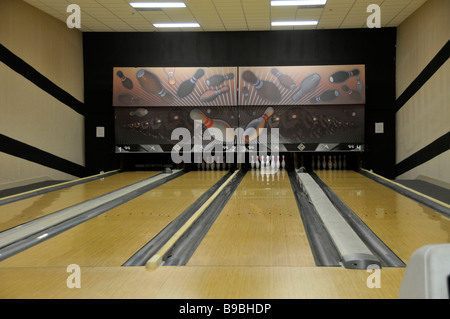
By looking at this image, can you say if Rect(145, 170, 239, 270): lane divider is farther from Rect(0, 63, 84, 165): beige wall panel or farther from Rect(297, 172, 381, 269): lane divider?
Rect(0, 63, 84, 165): beige wall panel

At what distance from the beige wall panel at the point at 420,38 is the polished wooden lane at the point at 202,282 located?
14.1 ft

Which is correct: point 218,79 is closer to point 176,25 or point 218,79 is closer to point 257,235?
point 176,25

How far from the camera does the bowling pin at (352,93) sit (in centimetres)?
625

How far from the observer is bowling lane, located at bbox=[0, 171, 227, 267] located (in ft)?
7.05

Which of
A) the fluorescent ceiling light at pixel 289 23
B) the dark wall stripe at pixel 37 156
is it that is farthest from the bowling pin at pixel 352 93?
the dark wall stripe at pixel 37 156

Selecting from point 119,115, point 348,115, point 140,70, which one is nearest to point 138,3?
point 140,70

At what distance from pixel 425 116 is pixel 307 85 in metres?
1.63

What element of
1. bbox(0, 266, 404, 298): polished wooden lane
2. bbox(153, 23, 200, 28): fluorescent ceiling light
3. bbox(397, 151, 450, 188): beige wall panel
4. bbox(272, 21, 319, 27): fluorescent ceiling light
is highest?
bbox(153, 23, 200, 28): fluorescent ceiling light

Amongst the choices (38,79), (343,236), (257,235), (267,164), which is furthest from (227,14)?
(343,236)

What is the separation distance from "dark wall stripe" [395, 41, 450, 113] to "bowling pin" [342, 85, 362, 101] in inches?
29.8

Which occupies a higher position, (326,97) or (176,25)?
(176,25)

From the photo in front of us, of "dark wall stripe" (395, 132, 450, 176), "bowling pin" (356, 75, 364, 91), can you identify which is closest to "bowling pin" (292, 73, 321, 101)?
"bowling pin" (356, 75, 364, 91)

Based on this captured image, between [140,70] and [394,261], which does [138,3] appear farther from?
[394,261]

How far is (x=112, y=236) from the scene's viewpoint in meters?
2.62
